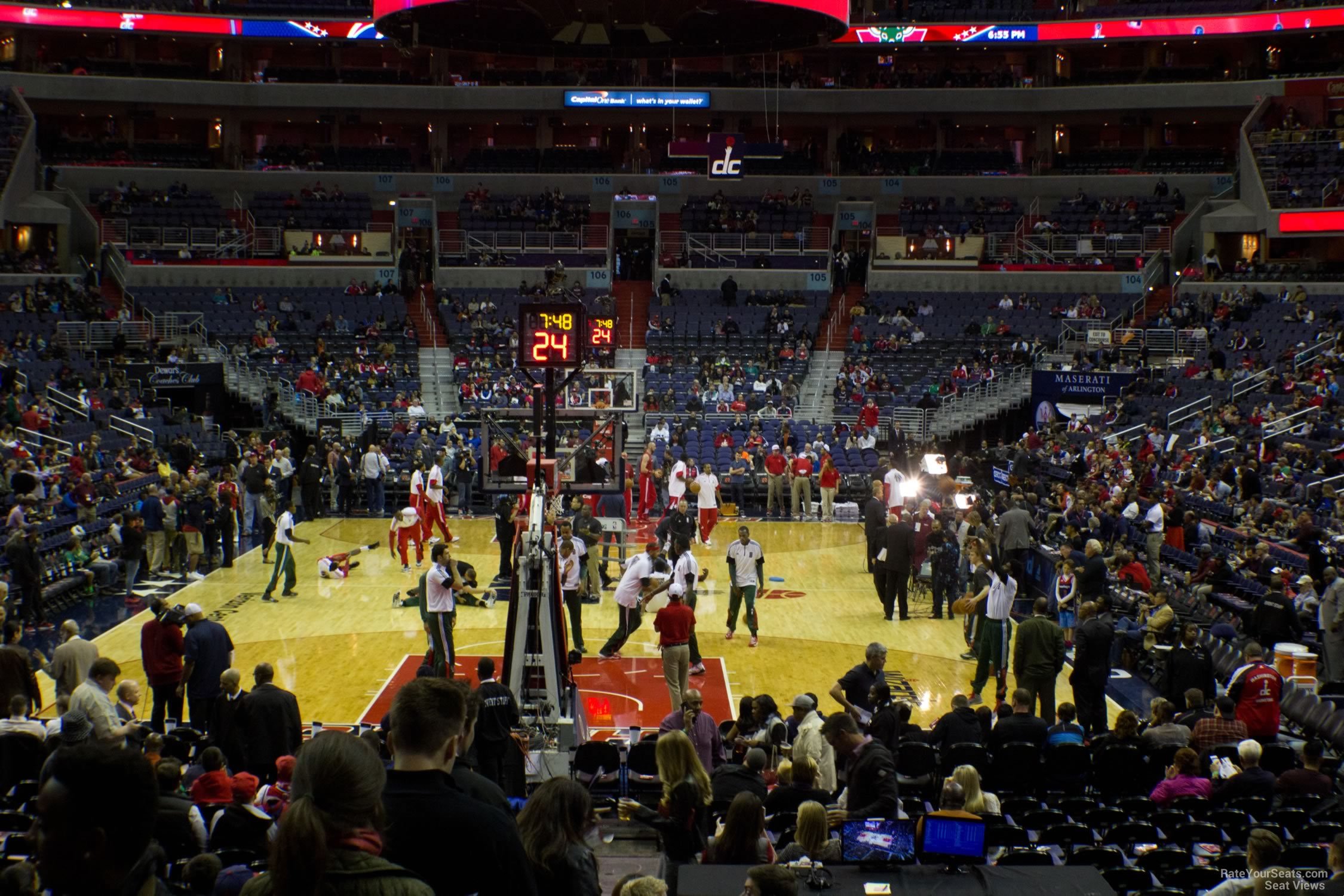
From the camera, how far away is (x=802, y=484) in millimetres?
27562

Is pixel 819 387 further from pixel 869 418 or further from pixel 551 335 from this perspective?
pixel 551 335

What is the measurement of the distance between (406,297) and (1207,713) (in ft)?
109

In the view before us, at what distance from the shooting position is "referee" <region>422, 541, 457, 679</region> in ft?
47.0

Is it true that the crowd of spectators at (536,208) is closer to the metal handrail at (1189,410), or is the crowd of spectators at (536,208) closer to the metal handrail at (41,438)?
the metal handrail at (41,438)

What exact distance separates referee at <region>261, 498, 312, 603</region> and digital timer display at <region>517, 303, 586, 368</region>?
272 inches

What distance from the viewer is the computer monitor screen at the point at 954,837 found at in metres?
6.45

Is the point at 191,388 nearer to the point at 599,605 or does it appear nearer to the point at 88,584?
the point at 88,584

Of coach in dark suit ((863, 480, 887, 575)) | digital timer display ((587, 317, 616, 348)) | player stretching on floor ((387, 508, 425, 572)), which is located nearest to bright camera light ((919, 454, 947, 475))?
coach in dark suit ((863, 480, 887, 575))

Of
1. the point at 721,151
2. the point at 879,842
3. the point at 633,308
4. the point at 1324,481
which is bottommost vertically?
the point at 879,842

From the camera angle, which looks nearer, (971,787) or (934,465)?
(971,787)

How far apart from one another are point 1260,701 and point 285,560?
44.8ft

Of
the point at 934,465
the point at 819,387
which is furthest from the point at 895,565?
the point at 819,387

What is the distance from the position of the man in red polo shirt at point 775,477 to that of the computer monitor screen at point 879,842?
2104cm

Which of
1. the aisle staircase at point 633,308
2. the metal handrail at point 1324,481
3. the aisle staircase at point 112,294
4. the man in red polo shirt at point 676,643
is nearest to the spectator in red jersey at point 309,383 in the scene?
the aisle staircase at point 112,294
